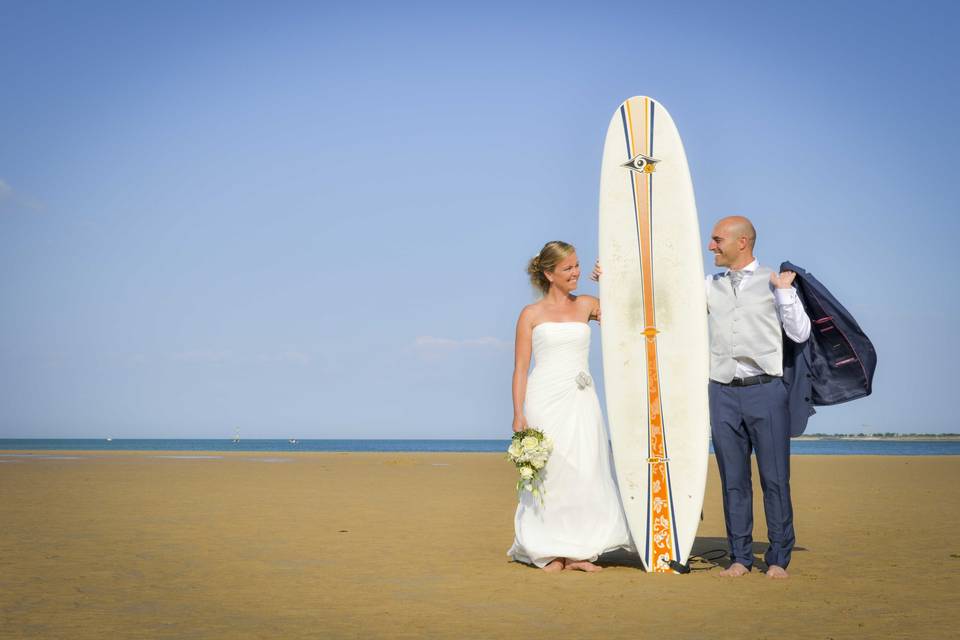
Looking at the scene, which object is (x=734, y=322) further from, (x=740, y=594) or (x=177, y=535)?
(x=177, y=535)

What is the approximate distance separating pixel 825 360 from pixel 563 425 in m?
1.62

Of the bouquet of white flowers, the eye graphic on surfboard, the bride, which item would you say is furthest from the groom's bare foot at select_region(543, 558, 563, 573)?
the eye graphic on surfboard

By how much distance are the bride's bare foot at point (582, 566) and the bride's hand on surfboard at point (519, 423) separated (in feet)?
2.86

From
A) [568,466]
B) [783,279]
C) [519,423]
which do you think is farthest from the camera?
[519,423]

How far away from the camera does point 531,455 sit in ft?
18.5

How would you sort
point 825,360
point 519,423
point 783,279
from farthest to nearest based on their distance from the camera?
point 519,423 → point 825,360 → point 783,279

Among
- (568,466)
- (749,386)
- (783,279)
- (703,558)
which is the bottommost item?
(703,558)

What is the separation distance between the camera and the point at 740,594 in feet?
15.5

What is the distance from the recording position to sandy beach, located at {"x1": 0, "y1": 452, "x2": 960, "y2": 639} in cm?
400

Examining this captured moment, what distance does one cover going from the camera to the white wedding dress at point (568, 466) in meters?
5.66

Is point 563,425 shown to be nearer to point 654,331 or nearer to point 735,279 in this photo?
point 654,331

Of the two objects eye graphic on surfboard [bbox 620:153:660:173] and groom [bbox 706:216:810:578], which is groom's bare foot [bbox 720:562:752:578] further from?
eye graphic on surfboard [bbox 620:153:660:173]

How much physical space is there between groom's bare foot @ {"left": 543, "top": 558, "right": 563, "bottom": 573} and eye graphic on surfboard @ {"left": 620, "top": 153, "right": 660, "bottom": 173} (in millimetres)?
2551

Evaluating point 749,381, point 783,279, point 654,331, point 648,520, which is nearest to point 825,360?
point 749,381
